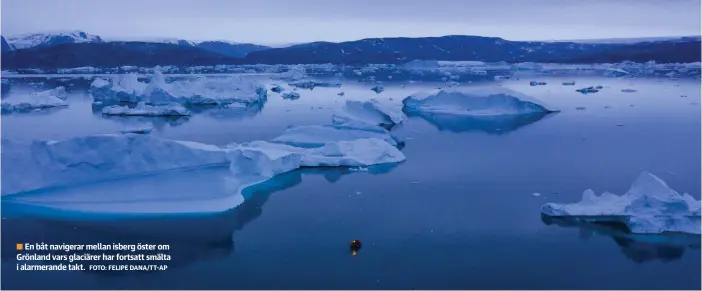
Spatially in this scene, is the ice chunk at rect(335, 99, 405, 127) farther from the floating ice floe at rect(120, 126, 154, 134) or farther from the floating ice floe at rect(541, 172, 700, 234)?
the floating ice floe at rect(541, 172, 700, 234)

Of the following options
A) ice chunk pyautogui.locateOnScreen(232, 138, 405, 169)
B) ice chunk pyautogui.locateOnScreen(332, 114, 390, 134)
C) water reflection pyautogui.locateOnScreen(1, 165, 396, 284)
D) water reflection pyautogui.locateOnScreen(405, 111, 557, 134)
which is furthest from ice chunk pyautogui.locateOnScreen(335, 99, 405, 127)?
water reflection pyautogui.locateOnScreen(1, 165, 396, 284)

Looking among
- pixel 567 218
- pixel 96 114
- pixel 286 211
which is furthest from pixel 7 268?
pixel 96 114

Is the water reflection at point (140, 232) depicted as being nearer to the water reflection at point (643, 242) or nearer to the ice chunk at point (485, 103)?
the water reflection at point (643, 242)

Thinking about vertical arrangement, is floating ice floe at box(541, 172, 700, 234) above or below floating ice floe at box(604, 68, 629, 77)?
below

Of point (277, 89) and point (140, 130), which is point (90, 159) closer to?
point (140, 130)

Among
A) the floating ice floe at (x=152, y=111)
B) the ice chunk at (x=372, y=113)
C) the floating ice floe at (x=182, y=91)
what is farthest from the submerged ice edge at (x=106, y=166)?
the floating ice floe at (x=182, y=91)

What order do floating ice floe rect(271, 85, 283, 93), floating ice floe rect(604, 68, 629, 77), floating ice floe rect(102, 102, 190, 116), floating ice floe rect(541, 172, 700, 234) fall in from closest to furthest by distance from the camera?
floating ice floe rect(541, 172, 700, 234)
floating ice floe rect(102, 102, 190, 116)
floating ice floe rect(271, 85, 283, 93)
floating ice floe rect(604, 68, 629, 77)

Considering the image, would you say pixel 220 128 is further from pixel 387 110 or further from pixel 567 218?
pixel 567 218
